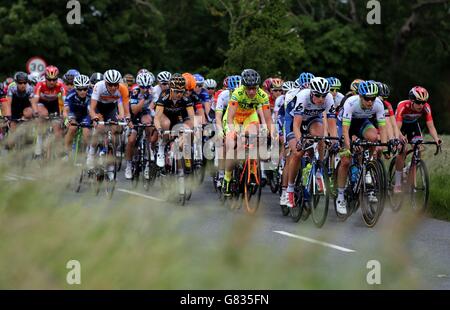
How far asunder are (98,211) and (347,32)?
142 ft

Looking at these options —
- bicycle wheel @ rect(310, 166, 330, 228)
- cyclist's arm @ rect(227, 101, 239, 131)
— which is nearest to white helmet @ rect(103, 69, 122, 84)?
cyclist's arm @ rect(227, 101, 239, 131)

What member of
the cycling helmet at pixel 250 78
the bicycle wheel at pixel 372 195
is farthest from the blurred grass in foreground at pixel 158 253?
the cycling helmet at pixel 250 78

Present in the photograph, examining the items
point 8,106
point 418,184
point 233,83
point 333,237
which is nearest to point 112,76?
point 233,83

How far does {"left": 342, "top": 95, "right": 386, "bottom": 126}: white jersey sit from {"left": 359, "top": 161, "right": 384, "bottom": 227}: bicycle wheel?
75 cm

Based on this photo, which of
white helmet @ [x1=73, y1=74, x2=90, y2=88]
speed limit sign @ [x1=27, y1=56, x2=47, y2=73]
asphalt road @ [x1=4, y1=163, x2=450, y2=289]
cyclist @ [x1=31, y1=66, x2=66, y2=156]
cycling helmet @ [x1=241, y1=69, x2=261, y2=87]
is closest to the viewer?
asphalt road @ [x1=4, y1=163, x2=450, y2=289]

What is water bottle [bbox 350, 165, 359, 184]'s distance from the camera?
44.1 ft

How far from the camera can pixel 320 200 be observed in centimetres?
1336

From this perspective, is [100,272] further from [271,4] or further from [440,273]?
[271,4]

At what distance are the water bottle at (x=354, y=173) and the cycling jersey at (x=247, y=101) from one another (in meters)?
1.76

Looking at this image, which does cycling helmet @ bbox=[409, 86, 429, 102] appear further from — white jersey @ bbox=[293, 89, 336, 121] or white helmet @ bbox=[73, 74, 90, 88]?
white helmet @ bbox=[73, 74, 90, 88]

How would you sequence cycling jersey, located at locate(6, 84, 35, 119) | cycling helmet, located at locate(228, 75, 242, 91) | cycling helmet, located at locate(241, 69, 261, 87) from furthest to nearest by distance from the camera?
cycling jersey, located at locate(6, 84, 35, 119), cycling helmet, located at locate(228, 75, 242, 91), cycling helmet, located at locate(241, 69, 261, 87)

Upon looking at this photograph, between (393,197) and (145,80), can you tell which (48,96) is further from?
(393,197)

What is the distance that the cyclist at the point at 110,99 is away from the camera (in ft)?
53.7

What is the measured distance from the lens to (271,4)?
27750 millimetres
